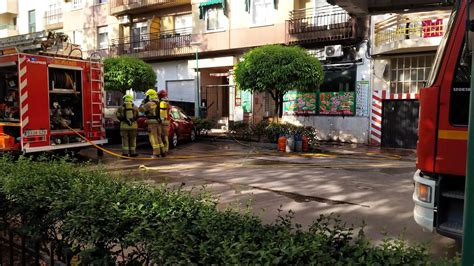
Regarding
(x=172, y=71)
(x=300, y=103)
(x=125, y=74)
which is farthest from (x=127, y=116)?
(x=172, y=71)

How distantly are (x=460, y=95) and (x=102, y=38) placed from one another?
1010 inches

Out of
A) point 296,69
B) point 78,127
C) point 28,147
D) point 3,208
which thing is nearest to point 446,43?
point 3,208

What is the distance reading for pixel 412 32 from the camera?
14.4 metres

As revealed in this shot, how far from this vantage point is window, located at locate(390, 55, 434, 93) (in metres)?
15.1

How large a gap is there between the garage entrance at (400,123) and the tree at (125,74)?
10.4 metres

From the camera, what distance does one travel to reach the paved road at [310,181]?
5.48m

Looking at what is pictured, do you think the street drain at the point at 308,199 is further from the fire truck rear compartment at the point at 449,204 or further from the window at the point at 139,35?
the window at the point at 139,35

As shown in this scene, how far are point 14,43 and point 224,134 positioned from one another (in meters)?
9.91

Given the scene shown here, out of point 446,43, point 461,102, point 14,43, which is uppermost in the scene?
point 14,43

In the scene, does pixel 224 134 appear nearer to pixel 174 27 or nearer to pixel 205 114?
pixel 205 114

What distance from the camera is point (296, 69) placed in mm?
14031

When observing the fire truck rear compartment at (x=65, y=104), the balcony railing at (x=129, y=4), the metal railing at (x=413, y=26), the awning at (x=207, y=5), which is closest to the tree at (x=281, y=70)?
the metal railing at (x=413, y=26)

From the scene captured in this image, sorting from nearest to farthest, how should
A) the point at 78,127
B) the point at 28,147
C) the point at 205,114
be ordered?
the point at 28,147, the point at 78,127, the point at 205,114

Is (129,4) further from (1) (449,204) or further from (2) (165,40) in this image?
(1) (449,204)
